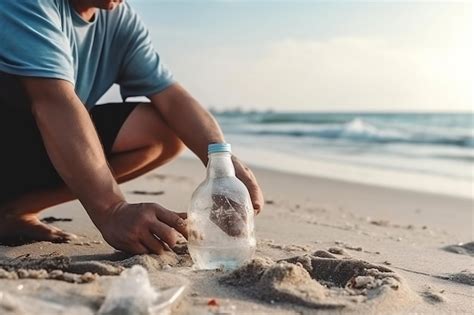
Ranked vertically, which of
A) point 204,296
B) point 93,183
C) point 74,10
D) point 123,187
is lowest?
point 123,187

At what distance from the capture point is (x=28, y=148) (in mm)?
2771

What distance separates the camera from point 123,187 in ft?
16.6

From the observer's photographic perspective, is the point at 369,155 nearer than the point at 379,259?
No

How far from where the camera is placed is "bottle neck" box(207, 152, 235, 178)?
2.20m

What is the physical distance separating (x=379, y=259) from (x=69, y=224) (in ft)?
4.81

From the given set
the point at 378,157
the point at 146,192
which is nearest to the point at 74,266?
the point at 146,192

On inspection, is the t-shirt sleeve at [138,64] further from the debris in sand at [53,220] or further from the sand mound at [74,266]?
the sand mound at [74,266]

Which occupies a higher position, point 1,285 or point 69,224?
point 1,285

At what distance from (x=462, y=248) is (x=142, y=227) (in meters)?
1.88

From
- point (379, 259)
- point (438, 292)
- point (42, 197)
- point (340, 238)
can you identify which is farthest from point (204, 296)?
point (340, 238)

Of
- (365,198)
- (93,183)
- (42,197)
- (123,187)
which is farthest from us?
(365,198)

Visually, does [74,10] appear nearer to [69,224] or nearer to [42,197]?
[42,197]

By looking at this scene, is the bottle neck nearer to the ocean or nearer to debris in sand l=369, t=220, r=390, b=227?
debris in sand l=369, t=220, r=390, b=227

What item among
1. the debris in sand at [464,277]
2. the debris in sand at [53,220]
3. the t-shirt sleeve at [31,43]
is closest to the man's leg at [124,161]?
the debris in sand at [53,220]
